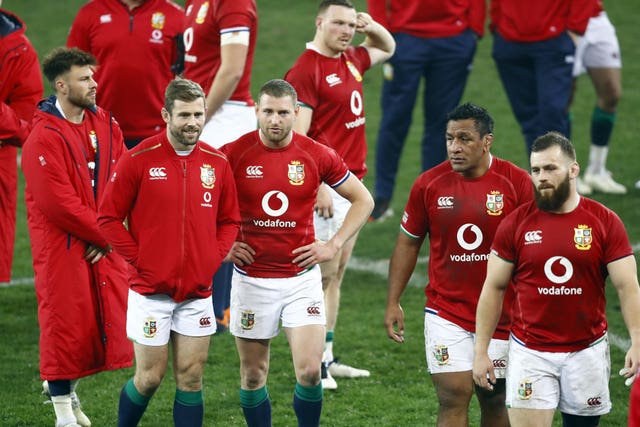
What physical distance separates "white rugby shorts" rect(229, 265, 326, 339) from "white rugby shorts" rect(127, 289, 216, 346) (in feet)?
1.02

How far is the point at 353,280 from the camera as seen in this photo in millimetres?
11164

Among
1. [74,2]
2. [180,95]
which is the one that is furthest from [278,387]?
[74,2]

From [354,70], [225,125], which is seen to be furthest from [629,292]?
[225,125]

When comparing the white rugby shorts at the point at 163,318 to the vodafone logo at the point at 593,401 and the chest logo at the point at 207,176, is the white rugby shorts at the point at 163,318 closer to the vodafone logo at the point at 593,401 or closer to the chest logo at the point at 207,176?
the chest logo at the point at 207,176

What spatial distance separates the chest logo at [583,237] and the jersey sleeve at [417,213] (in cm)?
104

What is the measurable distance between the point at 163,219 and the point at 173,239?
13 cm

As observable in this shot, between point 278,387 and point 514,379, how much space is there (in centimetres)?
264

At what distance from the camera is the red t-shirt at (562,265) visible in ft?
19.9

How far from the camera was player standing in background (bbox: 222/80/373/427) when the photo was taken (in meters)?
7.09

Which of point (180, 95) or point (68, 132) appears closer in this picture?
point (180, 95)

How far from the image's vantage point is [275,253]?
23.4 ft

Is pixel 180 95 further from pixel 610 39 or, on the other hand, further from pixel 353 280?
pixel 610 39

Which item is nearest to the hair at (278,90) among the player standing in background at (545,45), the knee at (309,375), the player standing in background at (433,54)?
the knee at (309,375)

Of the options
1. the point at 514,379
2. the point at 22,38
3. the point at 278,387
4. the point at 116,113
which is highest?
the point at 22,38
